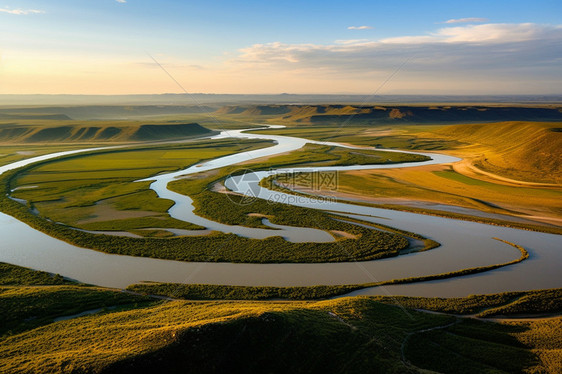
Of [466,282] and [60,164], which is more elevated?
[60,164]

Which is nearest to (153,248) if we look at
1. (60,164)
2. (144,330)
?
(144,330)

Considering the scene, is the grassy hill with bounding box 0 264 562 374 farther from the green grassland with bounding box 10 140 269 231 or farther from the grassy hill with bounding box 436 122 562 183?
the grassy hill with bounding box 436 122 562 183

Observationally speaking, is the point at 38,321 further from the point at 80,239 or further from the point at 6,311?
the point at 80,239

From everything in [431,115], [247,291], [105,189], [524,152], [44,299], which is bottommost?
[247,291]

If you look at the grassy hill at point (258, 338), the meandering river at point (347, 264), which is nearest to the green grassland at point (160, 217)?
the meandering river at point (347, 264)

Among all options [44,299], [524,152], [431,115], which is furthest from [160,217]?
[431,115]

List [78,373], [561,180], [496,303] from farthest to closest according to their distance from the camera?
[561,180]
[496,303]
[78,373]

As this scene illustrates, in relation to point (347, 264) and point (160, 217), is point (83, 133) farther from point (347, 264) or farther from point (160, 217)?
point (347, 264)
